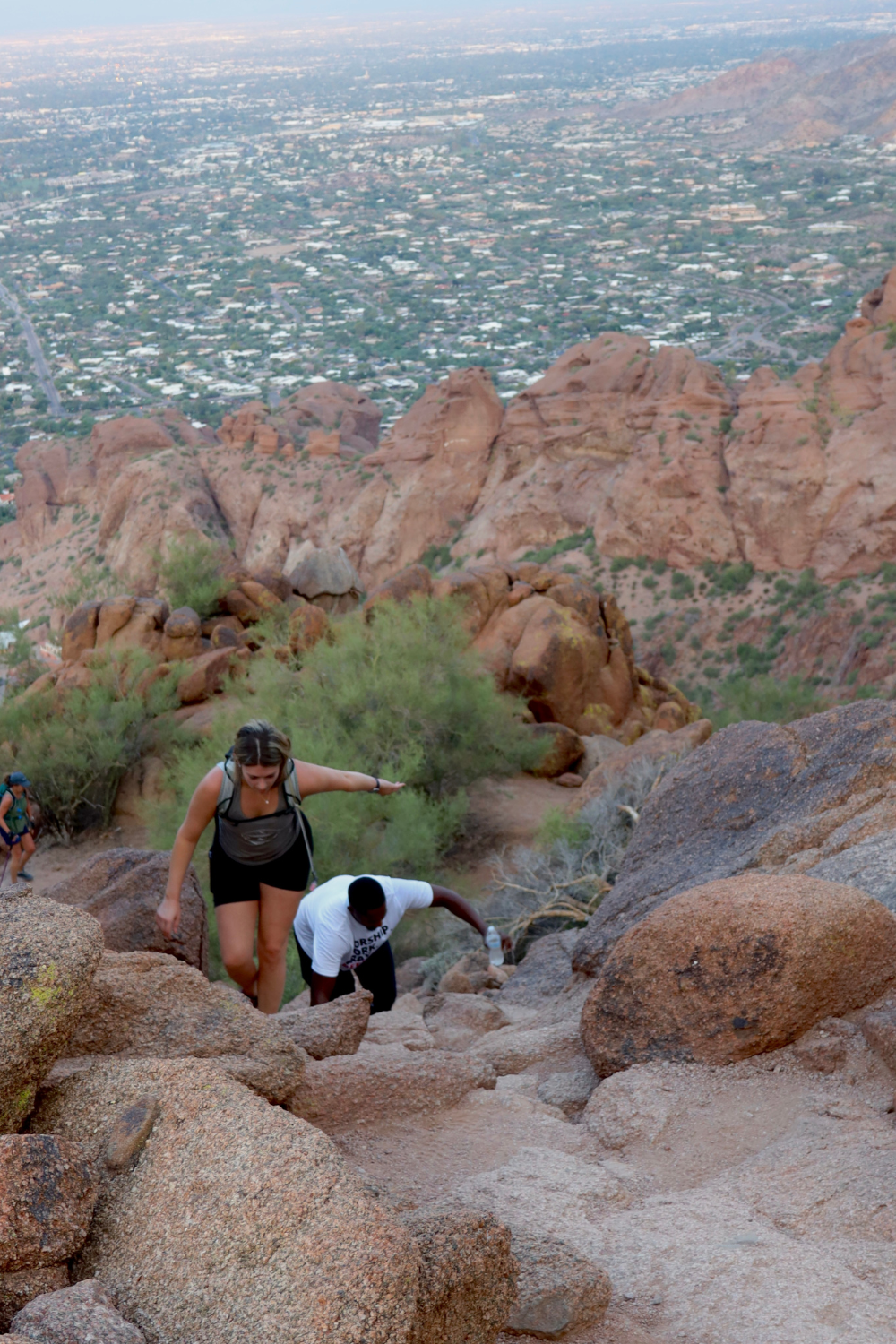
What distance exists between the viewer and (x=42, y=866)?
1458 cm

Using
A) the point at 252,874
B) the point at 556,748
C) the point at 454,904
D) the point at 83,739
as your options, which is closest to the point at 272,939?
the point at 252,874

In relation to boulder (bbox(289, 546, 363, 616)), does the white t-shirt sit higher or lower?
higher

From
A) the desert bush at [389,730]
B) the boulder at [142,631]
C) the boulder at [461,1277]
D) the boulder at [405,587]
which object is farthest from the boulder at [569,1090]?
the boulder at [142,631]

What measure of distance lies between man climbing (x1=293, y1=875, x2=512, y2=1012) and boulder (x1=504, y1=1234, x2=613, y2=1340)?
119 inches

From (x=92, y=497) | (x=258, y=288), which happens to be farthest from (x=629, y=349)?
(x=258, y=288)

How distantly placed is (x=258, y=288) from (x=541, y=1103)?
325 ft

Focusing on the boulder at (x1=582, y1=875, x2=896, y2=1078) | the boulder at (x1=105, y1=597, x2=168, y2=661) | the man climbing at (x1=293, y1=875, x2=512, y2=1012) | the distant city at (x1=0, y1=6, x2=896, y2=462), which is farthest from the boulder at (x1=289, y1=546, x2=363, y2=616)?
the distant city at (x1=0, y1=6, x2=896, y2=462)

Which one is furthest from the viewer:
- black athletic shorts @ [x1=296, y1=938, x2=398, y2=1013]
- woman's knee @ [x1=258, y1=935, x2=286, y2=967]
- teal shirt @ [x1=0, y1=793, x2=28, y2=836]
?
teal shirt @ [x1=0, y1=793, x2=28, y2=836]

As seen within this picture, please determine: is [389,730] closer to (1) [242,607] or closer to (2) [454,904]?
(1) [242,607]

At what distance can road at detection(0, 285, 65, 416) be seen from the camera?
6944 cm

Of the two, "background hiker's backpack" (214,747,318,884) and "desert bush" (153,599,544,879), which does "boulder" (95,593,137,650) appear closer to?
"desert bush" (153,599,544,879)

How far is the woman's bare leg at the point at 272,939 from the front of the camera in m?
5.65

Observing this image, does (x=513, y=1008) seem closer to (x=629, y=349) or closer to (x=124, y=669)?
(x=124, y=669)

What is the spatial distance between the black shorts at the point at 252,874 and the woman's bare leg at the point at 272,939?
4 cm
